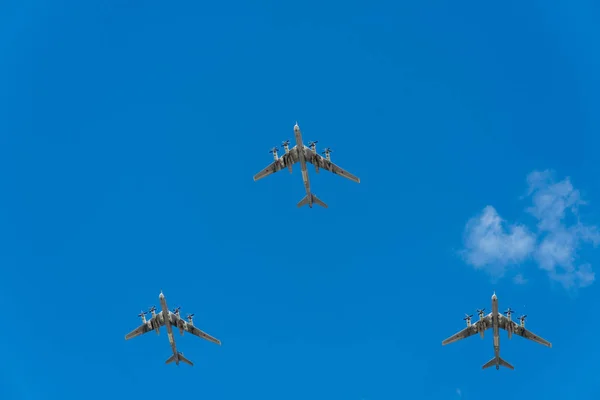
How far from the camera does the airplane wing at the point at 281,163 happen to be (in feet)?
437

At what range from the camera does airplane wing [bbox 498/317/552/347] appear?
134 meters

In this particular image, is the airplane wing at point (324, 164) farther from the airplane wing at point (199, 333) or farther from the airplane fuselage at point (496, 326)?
the airplane wing at point (199, 333)

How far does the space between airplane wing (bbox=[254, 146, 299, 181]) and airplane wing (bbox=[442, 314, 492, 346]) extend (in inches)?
1617

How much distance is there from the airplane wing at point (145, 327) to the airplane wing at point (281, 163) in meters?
29.1

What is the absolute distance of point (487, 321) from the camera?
135 m

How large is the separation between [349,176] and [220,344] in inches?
1465

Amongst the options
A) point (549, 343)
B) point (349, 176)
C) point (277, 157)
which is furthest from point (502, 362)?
point (277, 157)

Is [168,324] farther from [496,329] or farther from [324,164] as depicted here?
[496,329]

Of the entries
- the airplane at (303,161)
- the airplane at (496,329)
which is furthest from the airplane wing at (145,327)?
the airplane at (496,329)

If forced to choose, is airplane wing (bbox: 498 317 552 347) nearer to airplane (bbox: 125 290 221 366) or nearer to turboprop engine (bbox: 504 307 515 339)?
turboprop engine (bbox: 504 307 515 339)

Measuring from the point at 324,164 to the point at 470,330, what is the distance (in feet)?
125

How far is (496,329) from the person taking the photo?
13525 centimetres

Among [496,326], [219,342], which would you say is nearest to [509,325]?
[496,326]

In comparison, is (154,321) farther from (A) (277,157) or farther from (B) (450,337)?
(B) (450,337)
